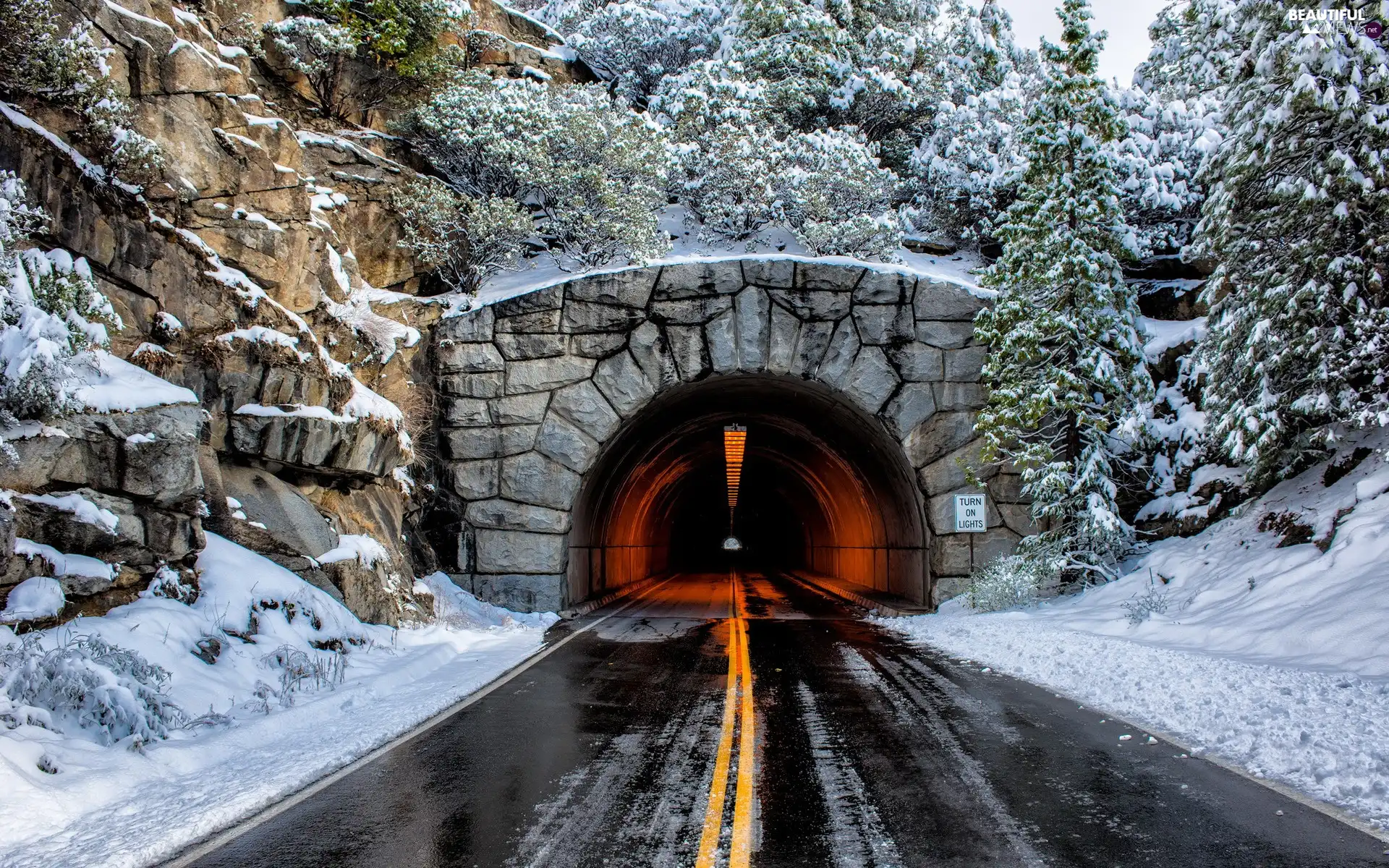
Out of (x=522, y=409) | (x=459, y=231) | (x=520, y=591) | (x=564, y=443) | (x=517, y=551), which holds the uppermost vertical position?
(x=459, y=231)

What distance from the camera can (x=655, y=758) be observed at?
621 cm

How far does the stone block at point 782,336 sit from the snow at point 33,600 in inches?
477

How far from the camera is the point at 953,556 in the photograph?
54.0 feet

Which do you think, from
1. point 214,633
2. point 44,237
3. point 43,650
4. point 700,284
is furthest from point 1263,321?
point 44,237

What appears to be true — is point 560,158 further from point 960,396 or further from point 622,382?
point 960,396

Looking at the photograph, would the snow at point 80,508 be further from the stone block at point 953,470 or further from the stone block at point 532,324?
the stone block at point 953,470

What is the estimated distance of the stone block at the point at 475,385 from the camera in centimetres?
1689

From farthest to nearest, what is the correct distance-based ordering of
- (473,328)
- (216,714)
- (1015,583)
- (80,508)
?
(473,328) < (1015,583) < (80,508) < (216,714)

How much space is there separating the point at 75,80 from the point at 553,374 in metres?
8.62

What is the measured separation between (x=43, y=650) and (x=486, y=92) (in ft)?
52.3

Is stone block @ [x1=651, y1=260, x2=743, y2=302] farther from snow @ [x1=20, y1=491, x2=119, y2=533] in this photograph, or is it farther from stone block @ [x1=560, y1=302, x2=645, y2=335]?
snow @ [x1=20, y1=491, x2=119, y2=533]

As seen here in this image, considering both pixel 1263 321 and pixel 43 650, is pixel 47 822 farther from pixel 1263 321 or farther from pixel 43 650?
pixel 1263 321

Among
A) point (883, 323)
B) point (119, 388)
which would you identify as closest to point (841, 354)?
point (883, 323)

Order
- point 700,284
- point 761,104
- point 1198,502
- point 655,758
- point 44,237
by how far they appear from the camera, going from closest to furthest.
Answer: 1. point 655,758
2. point 44,237
3. point 1198,502
4. point 700,284
5. point 761,104
